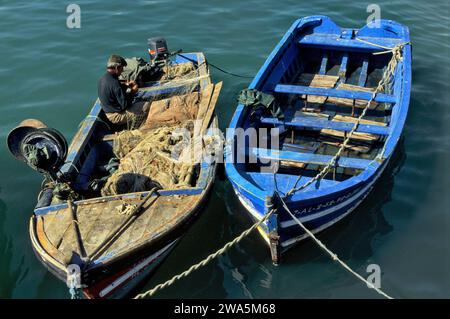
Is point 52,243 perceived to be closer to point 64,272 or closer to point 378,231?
point 64,272

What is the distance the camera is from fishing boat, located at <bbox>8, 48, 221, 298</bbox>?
24.2ft

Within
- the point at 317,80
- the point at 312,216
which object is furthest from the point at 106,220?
the point at 317,80

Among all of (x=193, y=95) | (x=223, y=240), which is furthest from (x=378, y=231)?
(x=193, y=95)

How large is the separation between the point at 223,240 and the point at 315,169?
7.85 ft

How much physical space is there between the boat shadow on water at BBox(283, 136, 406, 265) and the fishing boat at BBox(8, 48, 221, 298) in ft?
7.27

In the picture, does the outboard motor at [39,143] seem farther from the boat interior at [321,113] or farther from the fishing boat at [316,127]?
the boat interior at [321,113]

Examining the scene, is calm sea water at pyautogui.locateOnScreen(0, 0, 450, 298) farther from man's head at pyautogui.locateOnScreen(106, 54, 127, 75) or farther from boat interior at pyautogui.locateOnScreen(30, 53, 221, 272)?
man's head at pyautogui.locateOnScreen(106, 54, 127, 75)

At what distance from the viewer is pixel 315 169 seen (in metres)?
9.79

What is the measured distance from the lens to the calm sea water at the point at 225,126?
340 inches

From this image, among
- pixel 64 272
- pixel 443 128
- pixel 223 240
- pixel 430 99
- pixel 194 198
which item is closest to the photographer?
pixel 64 272

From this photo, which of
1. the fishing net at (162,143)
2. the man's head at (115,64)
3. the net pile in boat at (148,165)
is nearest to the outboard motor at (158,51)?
the fishing net at (162,143)

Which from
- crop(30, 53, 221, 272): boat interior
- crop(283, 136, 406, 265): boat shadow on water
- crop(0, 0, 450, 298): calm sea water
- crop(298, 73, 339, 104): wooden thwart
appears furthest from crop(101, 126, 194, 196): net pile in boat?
crop(298, 73, 339, 104): wooden thwart

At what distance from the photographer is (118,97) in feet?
34.2
